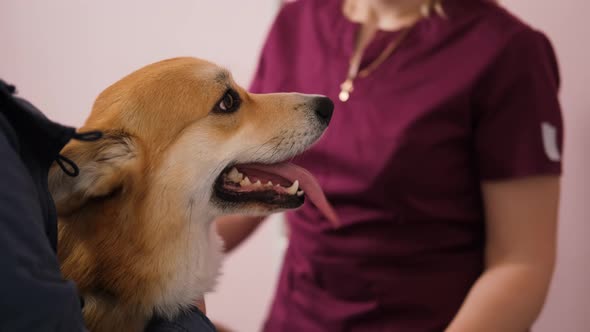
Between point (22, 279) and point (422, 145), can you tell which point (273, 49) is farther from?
point (22, 279)

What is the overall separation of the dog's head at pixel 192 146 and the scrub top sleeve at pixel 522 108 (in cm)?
33

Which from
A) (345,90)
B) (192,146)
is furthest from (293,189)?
(345,90)

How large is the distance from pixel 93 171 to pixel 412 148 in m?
0.48

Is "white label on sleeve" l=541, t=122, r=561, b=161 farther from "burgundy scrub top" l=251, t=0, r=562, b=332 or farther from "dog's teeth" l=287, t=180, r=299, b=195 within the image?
"dog's teeth" l=287, t=180, r=299, b=195

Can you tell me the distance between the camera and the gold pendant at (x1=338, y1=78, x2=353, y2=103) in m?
0.73

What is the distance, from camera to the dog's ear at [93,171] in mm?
342

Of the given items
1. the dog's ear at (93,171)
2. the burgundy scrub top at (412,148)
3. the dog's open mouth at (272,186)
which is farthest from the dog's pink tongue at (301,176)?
the burgundy scrub top at (412,148)

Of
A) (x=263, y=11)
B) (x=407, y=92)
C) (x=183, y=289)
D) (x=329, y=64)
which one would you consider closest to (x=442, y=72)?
(x=407, y=92)

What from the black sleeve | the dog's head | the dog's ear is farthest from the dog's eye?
the black sleeve

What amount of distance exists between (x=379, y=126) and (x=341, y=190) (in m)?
0.11

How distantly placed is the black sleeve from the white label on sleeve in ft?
2.05

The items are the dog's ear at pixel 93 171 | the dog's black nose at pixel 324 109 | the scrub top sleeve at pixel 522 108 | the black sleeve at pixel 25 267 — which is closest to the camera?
the black sleeve at pixel 25 267

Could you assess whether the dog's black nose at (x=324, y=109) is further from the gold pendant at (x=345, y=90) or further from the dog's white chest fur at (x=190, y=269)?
the gold pendant at (x=345, y=90)

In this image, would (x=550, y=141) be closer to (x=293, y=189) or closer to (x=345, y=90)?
(x=345, y=90)
